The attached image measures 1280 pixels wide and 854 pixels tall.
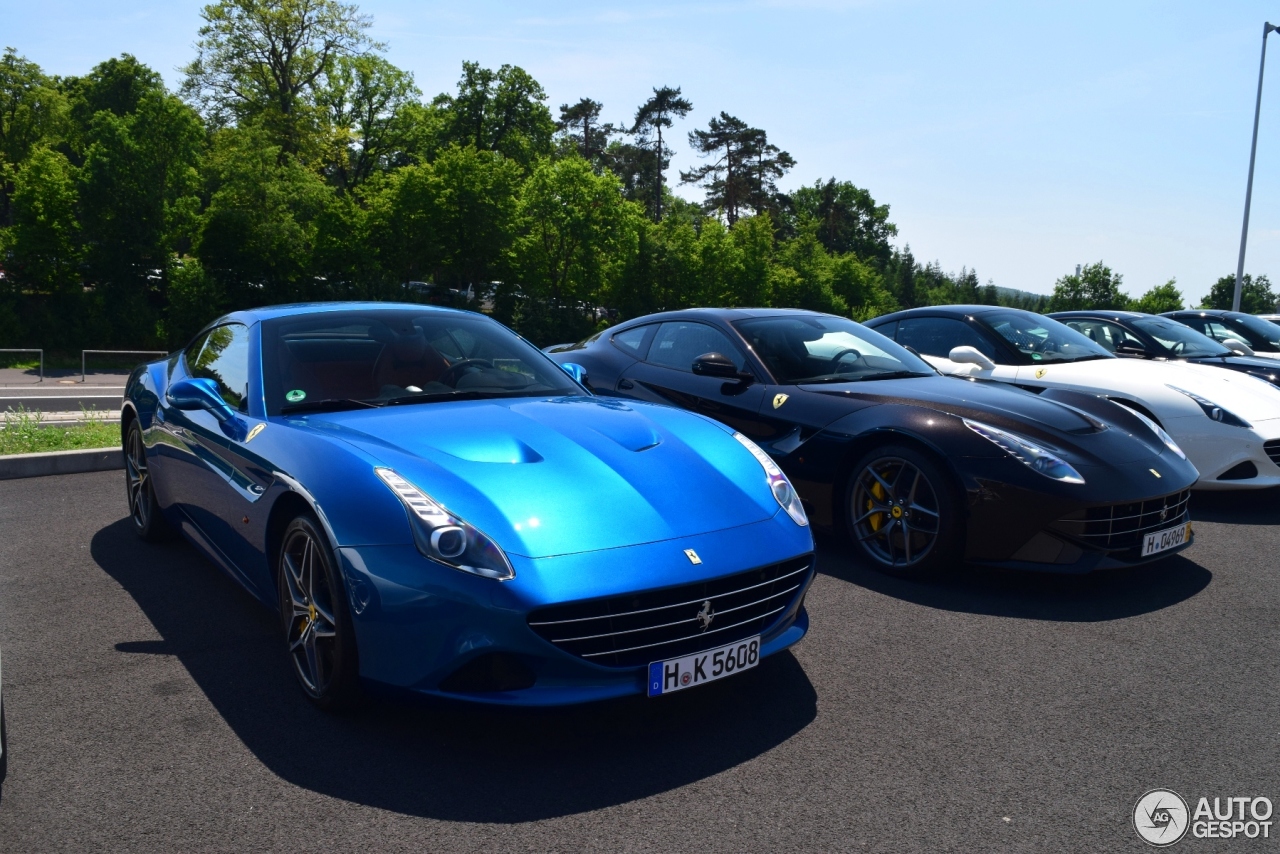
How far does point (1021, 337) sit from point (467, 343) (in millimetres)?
4941

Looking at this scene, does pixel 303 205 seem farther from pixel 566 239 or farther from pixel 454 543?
pixel 454 543

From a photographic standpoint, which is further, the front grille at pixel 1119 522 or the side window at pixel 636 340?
the side window at pixel 636 340

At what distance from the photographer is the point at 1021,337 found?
25.4ft

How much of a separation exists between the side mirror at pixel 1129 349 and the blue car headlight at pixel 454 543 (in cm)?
769

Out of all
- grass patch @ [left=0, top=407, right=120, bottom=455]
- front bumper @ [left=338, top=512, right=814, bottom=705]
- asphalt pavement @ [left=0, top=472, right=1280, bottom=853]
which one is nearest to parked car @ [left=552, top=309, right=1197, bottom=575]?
asphalt pavement @ [left=0, top=472, right=1280, bottom=853]

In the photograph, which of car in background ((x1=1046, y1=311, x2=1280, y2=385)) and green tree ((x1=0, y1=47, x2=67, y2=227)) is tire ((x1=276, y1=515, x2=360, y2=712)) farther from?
green tree ((x1=0, y1=47, x2=67, y2=227))

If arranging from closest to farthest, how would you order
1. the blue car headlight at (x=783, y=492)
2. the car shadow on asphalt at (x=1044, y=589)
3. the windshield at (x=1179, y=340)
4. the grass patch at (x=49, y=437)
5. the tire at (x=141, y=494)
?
the blue car headlight at (x=783, y=492) < the car shadow on asphalt at (x=1044, y=589) < the tire at (x=141, y=494) < the grass patch at (x=49, y=437) < the windshield at (x=1179, y=340)

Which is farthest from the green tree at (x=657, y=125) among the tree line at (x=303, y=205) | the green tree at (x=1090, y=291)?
the green tree at (x=1090, y=291)

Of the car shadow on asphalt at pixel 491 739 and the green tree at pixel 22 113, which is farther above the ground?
the green tree at pixel 22 113

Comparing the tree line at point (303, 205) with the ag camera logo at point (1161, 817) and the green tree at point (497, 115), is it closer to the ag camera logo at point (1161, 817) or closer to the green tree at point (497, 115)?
the green tree at point (497, 115)

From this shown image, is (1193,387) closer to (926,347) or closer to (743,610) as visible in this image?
(926,347)

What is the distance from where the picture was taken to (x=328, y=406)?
4.05 m

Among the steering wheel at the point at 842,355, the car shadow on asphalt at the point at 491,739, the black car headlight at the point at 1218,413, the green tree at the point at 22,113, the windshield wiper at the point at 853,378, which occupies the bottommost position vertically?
the car shadow on asphalt at the point at 491,739

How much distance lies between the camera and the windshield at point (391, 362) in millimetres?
4156
